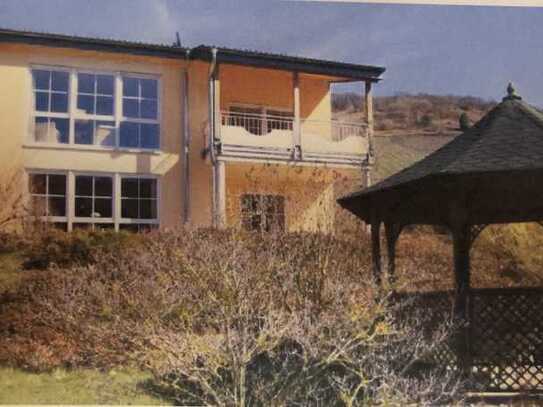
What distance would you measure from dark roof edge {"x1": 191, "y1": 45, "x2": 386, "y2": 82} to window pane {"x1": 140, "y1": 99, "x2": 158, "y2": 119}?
0.89m

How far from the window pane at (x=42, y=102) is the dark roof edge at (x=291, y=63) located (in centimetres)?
200

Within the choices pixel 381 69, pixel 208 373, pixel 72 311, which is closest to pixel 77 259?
pixel 72 311

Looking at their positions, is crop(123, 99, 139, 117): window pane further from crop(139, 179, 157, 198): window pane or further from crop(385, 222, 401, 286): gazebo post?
crop(385, 222, 401, 286): gazebo post

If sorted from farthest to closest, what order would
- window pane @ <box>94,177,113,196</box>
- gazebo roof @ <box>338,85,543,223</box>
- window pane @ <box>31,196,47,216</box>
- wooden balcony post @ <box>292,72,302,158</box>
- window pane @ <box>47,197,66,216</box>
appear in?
wooden balcony post @ <box>292,72,302,158</box>, window pane @ <box>94,177,113,196</box>, window pane @ <box>47,197,66,216</box>, window pane @ <box>31,196,47,216</box>, gazebo roof @ <box>338,85,543,223</box>

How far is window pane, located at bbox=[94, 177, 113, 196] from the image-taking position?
923 centimetres

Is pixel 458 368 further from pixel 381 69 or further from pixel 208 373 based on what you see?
pixel 381 69

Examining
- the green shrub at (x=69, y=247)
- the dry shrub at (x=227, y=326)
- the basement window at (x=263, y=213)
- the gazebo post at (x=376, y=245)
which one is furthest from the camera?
the basement window at (x=263, y=213)

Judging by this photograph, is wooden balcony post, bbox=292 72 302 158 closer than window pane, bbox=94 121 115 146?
No

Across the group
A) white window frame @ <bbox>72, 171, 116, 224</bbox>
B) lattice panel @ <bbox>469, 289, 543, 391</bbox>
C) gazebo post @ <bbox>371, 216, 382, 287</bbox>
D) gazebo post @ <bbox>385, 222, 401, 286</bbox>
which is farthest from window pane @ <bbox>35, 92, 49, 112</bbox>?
lattice panel @ <bbox>469, 289, 543, 391</bbox>

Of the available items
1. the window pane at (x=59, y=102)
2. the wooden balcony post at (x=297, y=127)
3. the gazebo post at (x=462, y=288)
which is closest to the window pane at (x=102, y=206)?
the window pane at (x=59, y=102)

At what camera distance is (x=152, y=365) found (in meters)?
6.30

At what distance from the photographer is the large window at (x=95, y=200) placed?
28.2ft

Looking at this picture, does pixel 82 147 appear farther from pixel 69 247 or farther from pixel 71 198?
pixel 69 247

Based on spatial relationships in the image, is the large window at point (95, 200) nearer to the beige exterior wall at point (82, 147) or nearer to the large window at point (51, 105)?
the beige exterior wall at point (82, 147)
